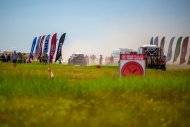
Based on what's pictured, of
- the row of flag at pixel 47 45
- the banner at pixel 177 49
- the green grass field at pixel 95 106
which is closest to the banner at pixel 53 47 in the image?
the row of flag at pixel 47 45

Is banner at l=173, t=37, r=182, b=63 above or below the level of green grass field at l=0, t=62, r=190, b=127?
above

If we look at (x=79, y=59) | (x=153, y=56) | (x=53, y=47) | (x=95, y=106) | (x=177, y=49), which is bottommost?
(x=95, y=106)

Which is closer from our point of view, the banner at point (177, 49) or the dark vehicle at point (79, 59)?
the banner at point (177, 49)

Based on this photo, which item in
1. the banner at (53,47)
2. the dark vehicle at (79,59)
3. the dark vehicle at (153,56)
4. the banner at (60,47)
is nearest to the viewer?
the dark vehicle at (153,56)

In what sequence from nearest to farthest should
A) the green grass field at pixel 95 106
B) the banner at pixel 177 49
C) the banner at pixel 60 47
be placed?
the green grass field at pixel 95 106, the banner at pixel 60 47, the banner at pixel 177 49

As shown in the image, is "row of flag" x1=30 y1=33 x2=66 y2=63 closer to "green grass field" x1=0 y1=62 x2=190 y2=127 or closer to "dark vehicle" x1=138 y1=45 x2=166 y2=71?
"dark vehicle" x1=138 y1=45 x2=166 y2=71

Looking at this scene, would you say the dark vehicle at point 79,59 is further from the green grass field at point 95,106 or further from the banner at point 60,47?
the green grass field at point 95,106

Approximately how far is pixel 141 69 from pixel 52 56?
37337 mm

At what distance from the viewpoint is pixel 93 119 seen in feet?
19.1

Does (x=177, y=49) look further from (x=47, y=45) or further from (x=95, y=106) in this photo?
(x=95, y=106)

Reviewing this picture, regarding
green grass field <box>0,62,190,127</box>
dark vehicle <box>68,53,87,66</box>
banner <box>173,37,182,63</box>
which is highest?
banner <box>173,37,182,63</box>

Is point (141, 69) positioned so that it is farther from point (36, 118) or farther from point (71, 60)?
point (71, 60)

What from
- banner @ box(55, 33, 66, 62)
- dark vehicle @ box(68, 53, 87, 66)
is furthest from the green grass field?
dark vehicle @ box(68, 53, 87, 66)

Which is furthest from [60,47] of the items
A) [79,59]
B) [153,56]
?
[153,56]
